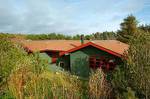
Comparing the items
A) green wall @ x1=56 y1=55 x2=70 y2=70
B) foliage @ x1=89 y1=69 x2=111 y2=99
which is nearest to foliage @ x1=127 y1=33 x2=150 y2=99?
foliage @ x1=89 y1=69 x2=111 y2=99

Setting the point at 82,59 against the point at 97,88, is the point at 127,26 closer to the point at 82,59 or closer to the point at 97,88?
the point at 82,59

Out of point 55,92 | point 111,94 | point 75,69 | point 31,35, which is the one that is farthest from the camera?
point 31,35


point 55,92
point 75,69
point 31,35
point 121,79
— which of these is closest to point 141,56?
point 121,79

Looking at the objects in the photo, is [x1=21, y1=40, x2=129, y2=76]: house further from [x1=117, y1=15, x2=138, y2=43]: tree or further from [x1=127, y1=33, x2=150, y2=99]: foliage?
[x1=117, y1=15, x2=138, y2=43]: tree

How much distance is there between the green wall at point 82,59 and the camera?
85.3 feet

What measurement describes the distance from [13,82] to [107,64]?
1322 cm

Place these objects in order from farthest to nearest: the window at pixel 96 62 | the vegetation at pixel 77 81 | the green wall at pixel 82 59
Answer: the green wall at pixel 82 59 → the window at pixel 96 62 → the vegetation at pixel 77 81

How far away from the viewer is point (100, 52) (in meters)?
25.6

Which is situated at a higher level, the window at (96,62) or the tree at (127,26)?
the tree at (127,26)

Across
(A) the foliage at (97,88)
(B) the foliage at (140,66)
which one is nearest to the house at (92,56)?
(B) the foliage at (140,66)

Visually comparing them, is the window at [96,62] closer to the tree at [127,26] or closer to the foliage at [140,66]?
the foliage at [140,66]

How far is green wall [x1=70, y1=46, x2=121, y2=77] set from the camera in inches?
1024

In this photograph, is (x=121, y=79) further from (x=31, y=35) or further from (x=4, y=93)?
(x=31, y=35)

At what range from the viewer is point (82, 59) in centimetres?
2678
